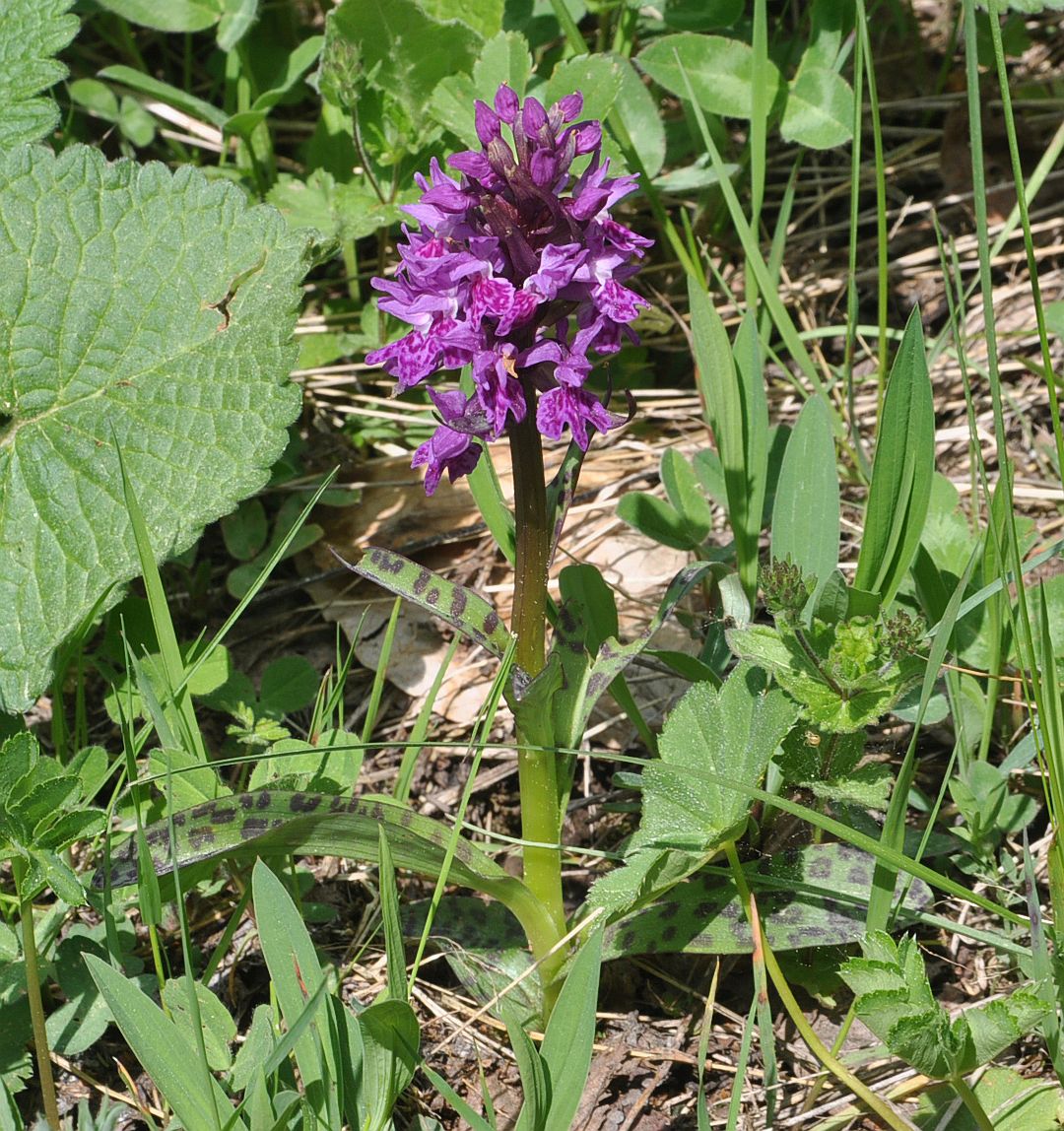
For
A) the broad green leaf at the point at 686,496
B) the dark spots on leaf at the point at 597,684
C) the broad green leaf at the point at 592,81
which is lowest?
the dark spots on leaf at the point at 597,684

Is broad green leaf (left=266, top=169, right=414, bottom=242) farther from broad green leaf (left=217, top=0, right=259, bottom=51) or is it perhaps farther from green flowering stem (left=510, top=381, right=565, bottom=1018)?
green flowering stem (left=510, top=381, right=565, bottom=1018)

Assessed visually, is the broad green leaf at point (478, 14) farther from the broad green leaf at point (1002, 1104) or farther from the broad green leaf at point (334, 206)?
the broad green leaf at point (1002, 1104)

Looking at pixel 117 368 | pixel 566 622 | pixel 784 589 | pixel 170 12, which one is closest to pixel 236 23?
pixel 170 12

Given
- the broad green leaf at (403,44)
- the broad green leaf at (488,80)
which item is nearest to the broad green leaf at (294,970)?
the broad green leaf at (488,80)

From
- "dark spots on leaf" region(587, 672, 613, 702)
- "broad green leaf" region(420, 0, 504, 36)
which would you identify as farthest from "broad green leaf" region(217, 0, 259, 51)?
"dark spots on leaf" region(587, 672, 613, 702)

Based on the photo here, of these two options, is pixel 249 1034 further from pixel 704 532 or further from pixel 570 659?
pixel 704 532

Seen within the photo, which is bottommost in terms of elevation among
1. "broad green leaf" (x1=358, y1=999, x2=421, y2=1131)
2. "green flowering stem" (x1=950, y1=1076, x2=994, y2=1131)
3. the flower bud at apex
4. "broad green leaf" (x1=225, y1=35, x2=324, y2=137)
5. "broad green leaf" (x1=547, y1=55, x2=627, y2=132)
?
"green flowering stem" (x1=950, y1=1076, x2=994, y2=1131)
